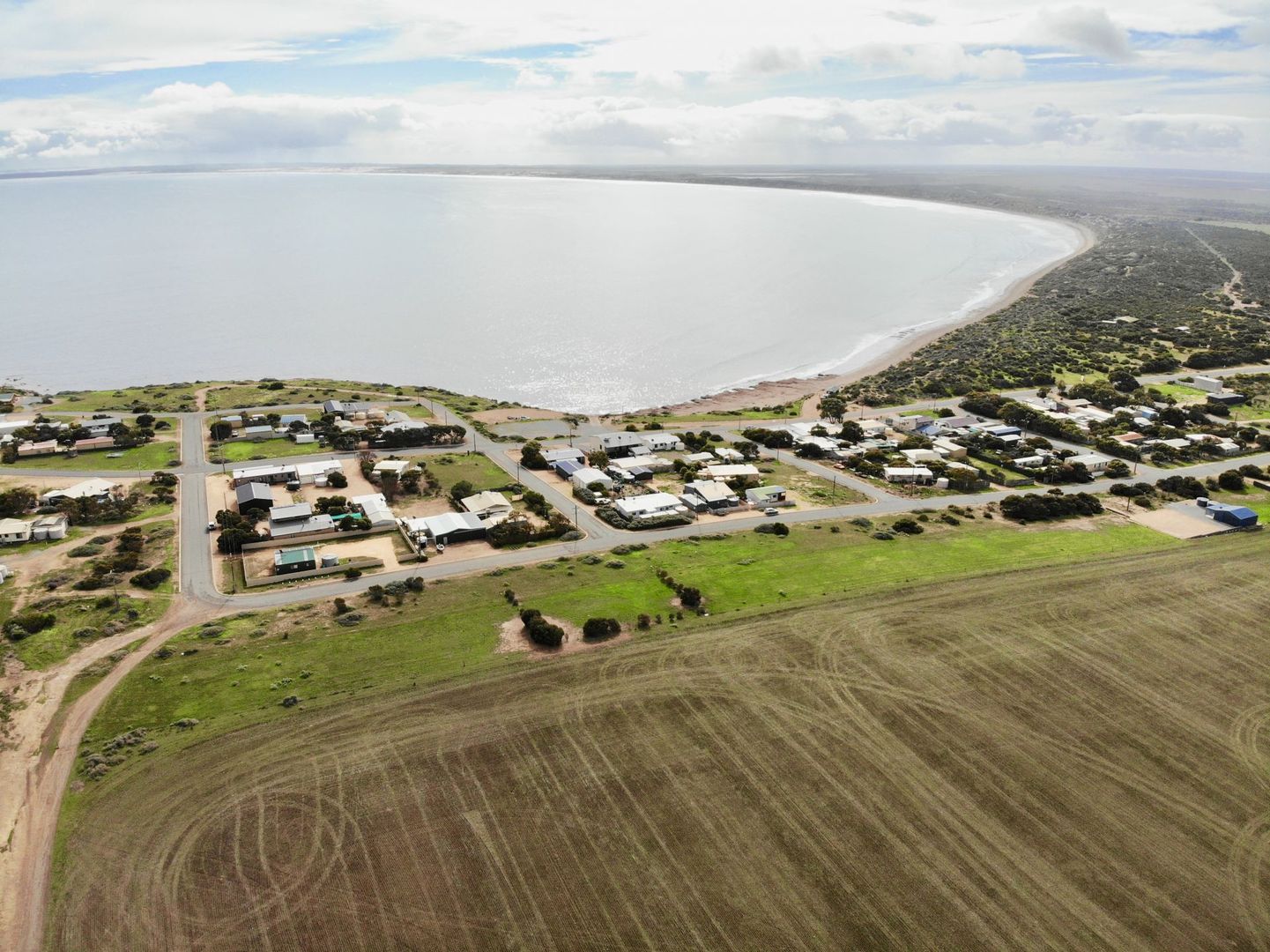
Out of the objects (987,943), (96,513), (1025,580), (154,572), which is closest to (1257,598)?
(1025,580)

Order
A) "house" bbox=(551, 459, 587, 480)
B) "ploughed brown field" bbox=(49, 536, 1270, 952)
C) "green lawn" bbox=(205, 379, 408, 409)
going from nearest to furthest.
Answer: "ploughed brown field" bbox=(49, 536, 1270, 952)
"house" bbox=(551, 459, 587, 480)
"green lawn" bbox=(205, 379, 408, 409)

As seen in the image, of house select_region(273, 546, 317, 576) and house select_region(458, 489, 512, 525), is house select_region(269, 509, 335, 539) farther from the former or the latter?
house select_region(458, 489, 512, 525)

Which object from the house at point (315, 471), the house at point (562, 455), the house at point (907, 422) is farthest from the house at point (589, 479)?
the house at point (907, 422)

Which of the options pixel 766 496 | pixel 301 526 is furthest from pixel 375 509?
pixel 766 496

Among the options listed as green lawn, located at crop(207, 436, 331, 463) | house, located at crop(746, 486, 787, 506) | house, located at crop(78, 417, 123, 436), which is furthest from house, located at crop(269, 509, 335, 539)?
house, located at crop(746, 486, 787, 506)

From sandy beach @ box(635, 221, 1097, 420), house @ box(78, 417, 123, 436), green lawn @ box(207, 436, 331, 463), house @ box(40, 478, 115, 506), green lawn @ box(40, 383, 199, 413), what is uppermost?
house @ box(78, 417, 123, 436)

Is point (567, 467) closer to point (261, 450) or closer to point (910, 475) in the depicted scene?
point (261, 450)
